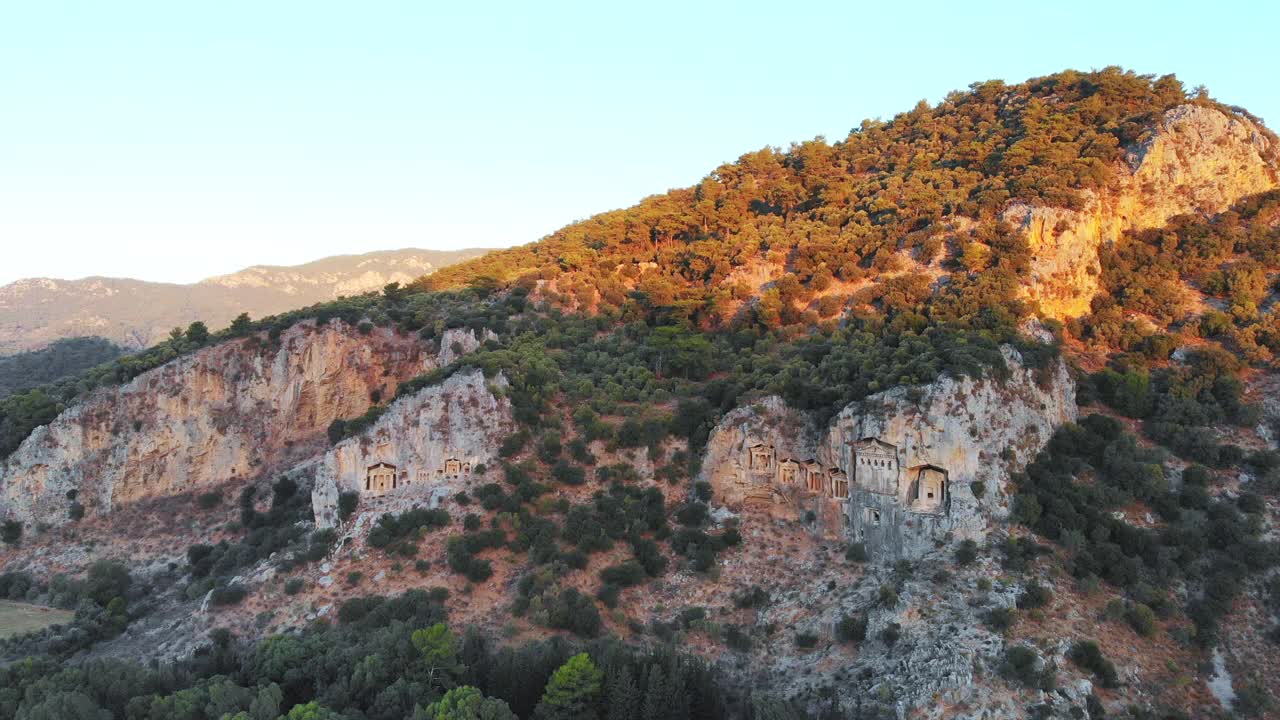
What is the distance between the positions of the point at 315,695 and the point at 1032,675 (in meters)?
22.9

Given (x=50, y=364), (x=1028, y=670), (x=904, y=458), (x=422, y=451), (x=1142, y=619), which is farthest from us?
(x=50, y=364)

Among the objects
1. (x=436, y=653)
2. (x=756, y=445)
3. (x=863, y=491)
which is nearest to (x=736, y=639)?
(x=863, y=491)

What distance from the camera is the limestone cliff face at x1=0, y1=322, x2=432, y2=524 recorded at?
4275cm

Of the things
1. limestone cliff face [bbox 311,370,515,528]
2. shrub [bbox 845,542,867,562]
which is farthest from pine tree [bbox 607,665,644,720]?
limestone cliff face [bbox 311,370,515,528]

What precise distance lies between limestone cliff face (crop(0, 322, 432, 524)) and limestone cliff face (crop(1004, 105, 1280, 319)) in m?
37.0

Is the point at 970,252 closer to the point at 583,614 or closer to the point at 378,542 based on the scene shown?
the point at 583,614

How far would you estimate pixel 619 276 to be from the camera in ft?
187

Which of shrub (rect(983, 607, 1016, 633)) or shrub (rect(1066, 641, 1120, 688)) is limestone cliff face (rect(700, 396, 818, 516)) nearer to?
shrub (rect(983, 607, 1016, 633))

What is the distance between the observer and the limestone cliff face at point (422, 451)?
3575 cm

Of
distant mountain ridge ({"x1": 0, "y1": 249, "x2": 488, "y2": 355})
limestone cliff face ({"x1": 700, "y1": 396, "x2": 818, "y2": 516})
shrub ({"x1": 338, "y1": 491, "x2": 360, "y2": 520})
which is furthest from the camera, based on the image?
distant mountain ridge ({"x1": 0, "y1": 249, "x2": 488, "y2": 355})

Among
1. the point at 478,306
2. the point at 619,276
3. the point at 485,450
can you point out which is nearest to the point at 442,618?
the point at 485,450

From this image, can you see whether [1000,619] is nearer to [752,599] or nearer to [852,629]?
[852,629]

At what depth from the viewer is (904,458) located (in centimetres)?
3066

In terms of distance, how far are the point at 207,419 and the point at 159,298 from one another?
528ft
